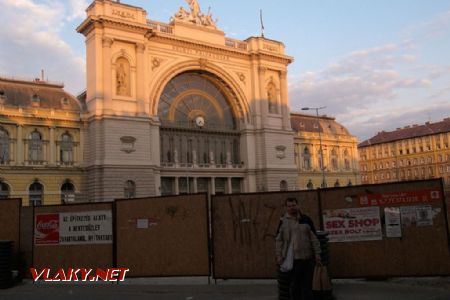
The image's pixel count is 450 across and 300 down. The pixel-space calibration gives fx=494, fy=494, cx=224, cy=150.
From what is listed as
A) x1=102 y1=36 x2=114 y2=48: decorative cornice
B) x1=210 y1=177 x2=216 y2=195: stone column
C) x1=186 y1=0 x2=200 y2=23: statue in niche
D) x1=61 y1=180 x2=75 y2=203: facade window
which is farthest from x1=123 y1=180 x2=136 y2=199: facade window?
x1=186 y1=0 x2=200 y2=23: statue in niche

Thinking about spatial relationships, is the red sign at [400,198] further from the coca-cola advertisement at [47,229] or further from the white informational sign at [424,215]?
the coca-cola advertisement at [47,229]

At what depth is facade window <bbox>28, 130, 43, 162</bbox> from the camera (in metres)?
46.2

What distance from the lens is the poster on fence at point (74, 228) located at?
15.8m

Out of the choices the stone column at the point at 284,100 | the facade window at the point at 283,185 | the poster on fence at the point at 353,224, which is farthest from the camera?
the stone column at the point at 284,100

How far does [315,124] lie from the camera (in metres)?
78.2

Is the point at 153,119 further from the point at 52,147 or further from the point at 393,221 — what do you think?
the point at 393,221

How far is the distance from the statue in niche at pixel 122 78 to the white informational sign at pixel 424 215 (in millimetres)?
39066

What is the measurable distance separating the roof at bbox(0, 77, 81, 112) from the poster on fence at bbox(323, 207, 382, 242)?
4116 centimetres

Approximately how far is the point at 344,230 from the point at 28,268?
10412 mm

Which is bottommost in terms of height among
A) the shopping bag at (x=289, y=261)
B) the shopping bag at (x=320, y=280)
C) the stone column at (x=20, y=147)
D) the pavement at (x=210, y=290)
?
the pavement at (x=210, y=290)

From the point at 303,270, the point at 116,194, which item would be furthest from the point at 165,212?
the point at 116,194

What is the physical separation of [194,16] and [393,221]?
46670 mm

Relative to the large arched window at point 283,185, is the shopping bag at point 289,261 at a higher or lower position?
lower

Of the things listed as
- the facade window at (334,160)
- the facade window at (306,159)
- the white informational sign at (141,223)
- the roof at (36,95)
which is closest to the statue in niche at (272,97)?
the facade window at (306,159)
